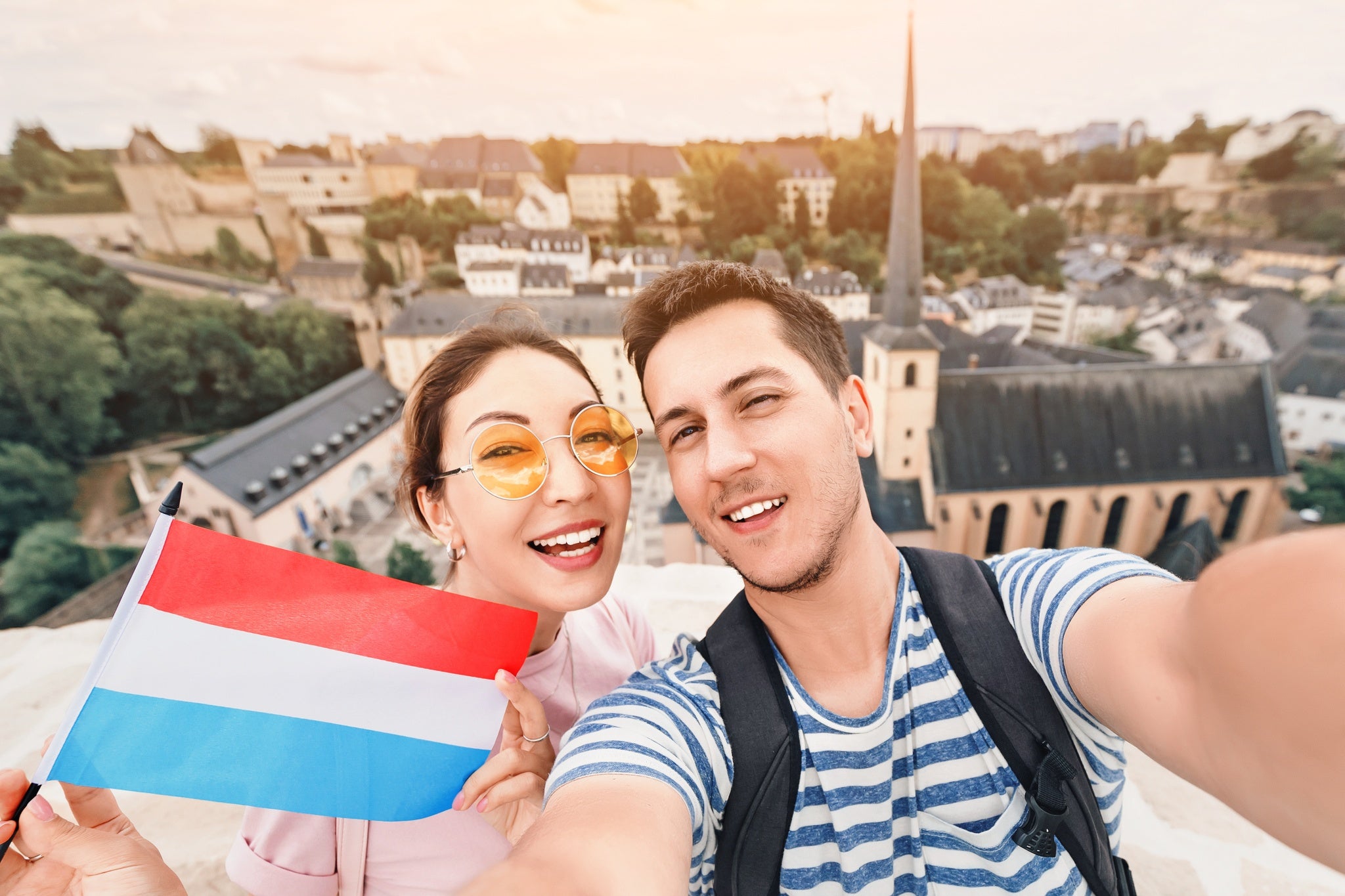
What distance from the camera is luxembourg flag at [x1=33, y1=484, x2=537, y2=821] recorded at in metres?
1.02

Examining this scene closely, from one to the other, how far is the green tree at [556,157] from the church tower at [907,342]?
20808 millimetres

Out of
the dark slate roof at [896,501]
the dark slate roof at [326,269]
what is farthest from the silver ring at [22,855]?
the dark slate roof at [326,269]

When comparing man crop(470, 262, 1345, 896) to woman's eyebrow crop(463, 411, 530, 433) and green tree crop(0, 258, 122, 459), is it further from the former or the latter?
green tree crop(0, 258, 122, 459)

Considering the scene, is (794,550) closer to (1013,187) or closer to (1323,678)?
(1323,678)

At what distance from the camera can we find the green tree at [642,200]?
31.4 meters

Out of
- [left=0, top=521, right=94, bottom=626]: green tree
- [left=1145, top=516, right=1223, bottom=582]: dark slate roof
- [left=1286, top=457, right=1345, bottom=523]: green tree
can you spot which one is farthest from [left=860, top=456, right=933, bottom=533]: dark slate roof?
[left=0, top=521, right=94, bottom=626]: green tree

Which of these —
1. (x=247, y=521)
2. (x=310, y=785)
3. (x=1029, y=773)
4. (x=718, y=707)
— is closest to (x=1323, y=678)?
(x=1029, y=773)

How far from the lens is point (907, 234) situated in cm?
1869

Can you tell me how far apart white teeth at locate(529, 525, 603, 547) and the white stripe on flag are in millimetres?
342

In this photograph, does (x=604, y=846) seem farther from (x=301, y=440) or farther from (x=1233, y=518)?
(x=1233, y=518)

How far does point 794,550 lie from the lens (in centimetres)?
129

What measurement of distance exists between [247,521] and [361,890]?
73.7ft

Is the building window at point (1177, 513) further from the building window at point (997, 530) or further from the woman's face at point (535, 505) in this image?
the woman's face at point (535, 505)

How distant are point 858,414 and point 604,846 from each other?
1190 millimetres
